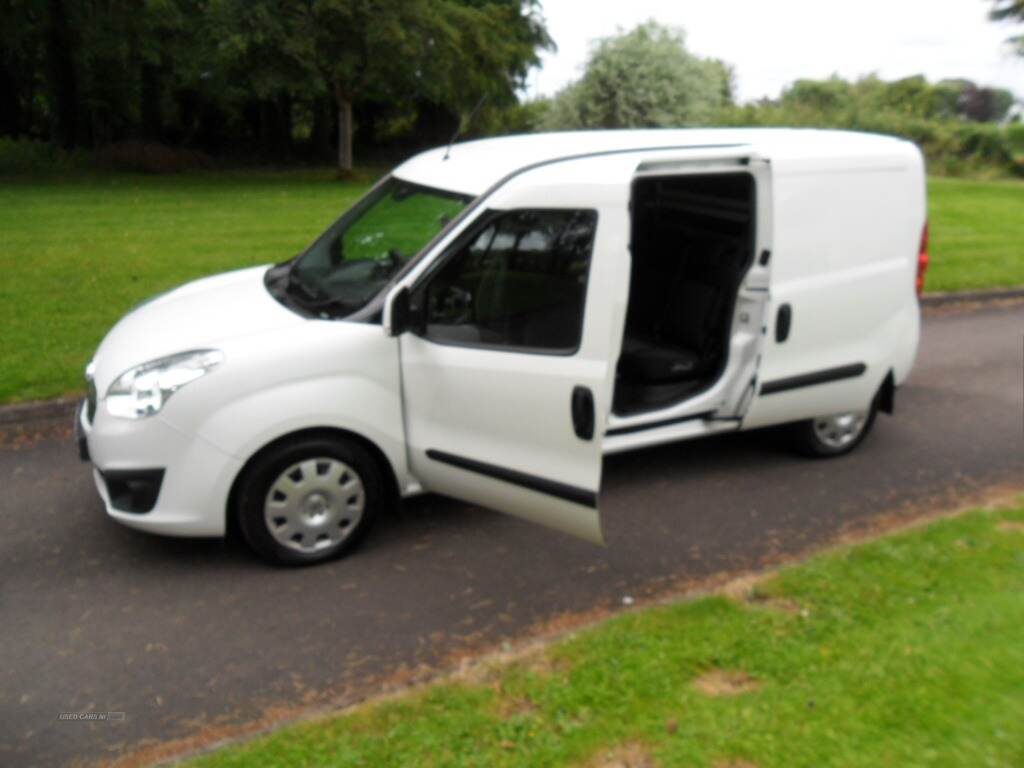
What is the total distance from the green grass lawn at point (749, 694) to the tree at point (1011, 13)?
24.9 m

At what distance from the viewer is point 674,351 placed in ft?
20.5

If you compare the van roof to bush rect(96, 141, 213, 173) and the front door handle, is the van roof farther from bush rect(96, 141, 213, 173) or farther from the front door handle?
bush rect(96, 141, 213, 173)

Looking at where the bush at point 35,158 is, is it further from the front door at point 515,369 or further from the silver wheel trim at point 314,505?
the front door at point 515,369

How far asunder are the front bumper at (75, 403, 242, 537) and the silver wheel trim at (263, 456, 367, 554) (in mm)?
237

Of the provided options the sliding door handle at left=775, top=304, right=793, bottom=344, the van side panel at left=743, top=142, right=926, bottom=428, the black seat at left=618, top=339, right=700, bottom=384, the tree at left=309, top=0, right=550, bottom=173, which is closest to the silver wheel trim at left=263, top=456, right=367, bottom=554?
the black seat at left=618, top=339, right=700, bottom=384

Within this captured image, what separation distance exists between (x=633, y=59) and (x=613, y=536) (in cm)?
2014

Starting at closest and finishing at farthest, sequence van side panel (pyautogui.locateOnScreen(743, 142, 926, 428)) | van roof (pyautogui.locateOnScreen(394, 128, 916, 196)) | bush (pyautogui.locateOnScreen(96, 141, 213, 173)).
A: van roof (pyautogui.locateOnScreen(394, 128, 916, 196)) → van side panel (pyautogui.locateOnScreen(743, 142, 926, 428)) → bush (pyautogui.locateOnScreen(96, 141, 213, 173))

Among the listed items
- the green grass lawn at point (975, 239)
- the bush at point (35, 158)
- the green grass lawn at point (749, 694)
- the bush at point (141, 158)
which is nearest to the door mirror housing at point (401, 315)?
the green grass lawn at point (749, 694)

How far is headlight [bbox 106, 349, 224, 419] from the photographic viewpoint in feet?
15.3

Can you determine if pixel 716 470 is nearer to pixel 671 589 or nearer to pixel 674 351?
pixel 674 351

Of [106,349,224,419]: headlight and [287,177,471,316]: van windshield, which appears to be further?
[287,177,471,316]: van windshield

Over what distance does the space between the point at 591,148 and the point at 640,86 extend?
1947cm

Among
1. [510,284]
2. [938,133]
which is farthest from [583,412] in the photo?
[938,133]

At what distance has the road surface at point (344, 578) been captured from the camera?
3.97 metres
